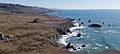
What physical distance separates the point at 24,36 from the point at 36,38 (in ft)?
16.4

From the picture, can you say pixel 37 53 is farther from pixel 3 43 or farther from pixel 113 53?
pixel 113 53

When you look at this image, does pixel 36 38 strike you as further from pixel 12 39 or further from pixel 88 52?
pixel 88 52

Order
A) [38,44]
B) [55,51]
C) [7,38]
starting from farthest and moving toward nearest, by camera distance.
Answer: [7,38]
[38,44]
[55,51]

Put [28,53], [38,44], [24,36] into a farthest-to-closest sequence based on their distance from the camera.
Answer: [24,36] → [38,44] → [28,53]

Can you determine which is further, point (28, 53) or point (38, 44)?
point (38, 44)

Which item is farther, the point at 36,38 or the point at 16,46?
the point at 36,38

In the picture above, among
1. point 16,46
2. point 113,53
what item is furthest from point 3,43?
point 113,53

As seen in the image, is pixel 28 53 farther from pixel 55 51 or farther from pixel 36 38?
pixel 36 38

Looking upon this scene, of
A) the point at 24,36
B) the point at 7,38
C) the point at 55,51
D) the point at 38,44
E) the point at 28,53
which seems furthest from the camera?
the point at 24,36

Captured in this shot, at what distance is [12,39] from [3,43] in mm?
6158

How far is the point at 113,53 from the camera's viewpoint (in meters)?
63.3

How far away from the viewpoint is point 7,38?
7044 centimetres

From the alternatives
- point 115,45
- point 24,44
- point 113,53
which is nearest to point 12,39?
point 24,44

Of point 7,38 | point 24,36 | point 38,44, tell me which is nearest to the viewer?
point 38,44
